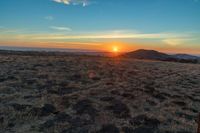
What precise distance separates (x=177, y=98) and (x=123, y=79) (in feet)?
26.0

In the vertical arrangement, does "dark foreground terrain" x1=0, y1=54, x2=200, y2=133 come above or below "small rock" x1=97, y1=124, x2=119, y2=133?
above

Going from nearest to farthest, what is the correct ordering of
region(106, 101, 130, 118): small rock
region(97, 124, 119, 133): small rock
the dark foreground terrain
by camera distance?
region(97, 124, 119, 133): small rock, the dark foreground terrain, region(106, 101, 130, 118): small rock

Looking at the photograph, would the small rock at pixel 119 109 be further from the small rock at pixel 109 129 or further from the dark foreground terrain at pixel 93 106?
the small rock at pixel 109 129

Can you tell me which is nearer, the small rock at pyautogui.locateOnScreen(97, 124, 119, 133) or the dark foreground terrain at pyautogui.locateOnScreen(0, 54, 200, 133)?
the small rock at pyautogui.locateOnScreen(97, 124, 119, 133)

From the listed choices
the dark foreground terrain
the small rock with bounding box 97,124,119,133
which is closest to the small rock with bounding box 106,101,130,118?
the dark foreground terrain

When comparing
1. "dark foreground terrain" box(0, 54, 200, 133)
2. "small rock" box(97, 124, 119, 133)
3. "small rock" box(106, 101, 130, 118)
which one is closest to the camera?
"small rock" box(97, 124, 119, 133)

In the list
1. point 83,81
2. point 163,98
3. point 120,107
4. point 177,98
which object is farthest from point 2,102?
point 177,98

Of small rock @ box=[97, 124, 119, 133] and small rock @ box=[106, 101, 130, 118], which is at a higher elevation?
small rock @ box=[106, 101, 130, 118]

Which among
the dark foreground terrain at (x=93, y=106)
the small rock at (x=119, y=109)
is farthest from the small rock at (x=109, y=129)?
the small rock at (x=119, y=109)

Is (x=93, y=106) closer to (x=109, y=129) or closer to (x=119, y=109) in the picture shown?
(x=119, y=109)

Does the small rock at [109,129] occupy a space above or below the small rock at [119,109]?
below

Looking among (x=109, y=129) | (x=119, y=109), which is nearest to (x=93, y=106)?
(x=119, y=109)

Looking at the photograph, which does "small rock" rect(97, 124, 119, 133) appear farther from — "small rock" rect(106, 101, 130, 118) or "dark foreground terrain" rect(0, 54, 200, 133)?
"small rock" rect(106, 101, 130, 118)

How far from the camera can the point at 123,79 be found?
26.0 meters
